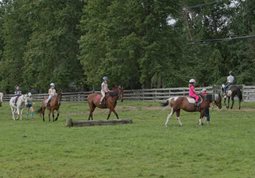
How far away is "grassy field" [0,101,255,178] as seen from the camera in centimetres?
1255

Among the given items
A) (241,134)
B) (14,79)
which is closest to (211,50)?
(14,79)

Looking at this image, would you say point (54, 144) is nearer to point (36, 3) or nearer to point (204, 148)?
point (204, 148)

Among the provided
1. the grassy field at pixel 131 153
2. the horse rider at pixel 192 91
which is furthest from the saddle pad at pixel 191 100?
the grassy field at pixel 131 153

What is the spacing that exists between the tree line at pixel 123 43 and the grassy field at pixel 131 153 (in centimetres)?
2242

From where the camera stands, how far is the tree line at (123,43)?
166 ft

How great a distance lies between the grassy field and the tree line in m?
22.4

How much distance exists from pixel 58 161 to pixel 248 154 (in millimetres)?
5264

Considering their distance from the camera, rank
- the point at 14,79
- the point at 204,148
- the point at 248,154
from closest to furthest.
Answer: the point at 248,154 < the point at 204,148 < the point at 14,79

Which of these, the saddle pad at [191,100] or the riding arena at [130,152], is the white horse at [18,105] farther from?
the saddle pad at [191,100]

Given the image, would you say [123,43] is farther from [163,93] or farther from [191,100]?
[191,100]

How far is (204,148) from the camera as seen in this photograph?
16.0m

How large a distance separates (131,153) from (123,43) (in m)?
35.1

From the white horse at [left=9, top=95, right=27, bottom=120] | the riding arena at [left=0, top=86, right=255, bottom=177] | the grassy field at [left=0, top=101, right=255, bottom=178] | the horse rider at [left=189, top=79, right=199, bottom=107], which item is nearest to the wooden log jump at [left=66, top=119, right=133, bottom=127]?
the riding arena at [left=0, top=86, right=255, bottom=177]

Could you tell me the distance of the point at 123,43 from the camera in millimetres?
49875
